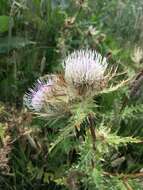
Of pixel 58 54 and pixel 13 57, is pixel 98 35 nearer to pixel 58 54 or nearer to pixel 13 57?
pixel 58 54

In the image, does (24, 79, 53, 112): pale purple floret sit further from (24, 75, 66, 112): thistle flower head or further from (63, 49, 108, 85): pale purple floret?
(63, 49, 108, 85): pale purple floret

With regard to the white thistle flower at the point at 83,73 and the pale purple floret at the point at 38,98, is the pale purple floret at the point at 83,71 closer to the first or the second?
the white thistle flower at the point at 83,73

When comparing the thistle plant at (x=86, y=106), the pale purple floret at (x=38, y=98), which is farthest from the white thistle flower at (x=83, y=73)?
the pale purple floret at (x=38, y=98)

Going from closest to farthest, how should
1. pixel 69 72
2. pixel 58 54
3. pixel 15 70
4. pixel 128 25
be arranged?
pixel 69 72, pixel 15 70, pixel 58 54, pixel 128 25

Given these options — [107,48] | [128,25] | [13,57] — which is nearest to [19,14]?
[13,57]

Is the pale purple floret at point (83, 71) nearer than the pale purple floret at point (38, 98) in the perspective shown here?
Yes

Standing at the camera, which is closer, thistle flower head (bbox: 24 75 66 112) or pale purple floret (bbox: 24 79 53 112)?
thistle flower head (bbox: 24 75 66 112)

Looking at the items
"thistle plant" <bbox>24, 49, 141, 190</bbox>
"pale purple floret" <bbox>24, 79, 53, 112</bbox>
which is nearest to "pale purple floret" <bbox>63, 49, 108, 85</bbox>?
"thistle plant" <bbox>24, 49, 141, 190</bbox>
